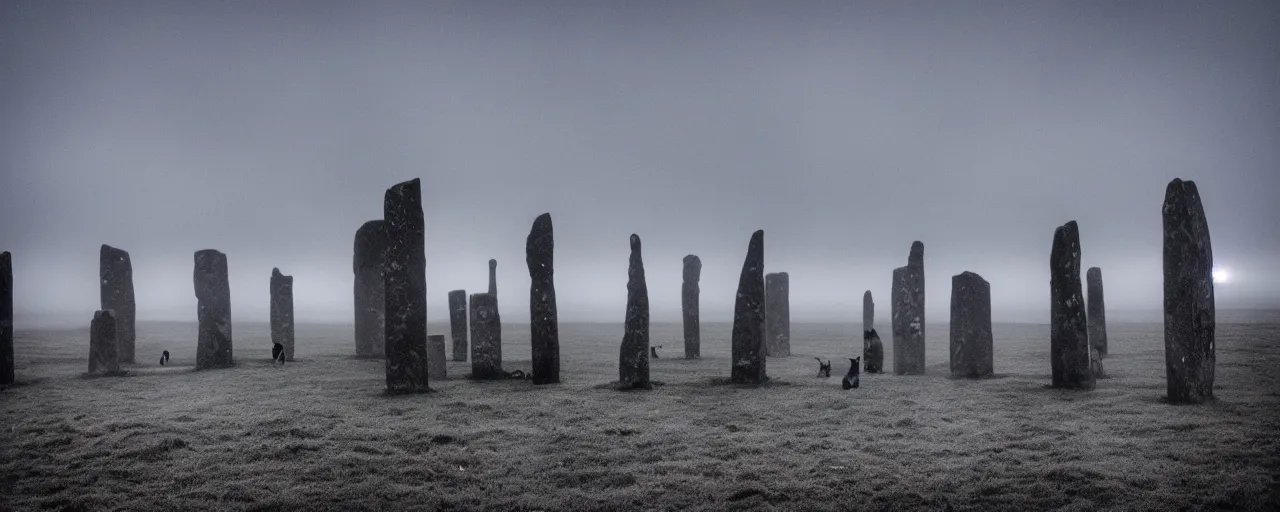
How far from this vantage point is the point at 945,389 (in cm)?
1609

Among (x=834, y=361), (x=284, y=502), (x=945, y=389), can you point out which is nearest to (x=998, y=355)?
(x=834, y=361)

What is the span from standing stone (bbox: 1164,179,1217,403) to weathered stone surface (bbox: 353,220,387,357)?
2293 centimetres

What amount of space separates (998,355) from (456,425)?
70.0 ft

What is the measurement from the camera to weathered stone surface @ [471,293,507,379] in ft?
62.3

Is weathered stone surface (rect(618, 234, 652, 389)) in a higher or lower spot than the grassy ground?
higher

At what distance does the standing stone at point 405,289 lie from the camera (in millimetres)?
15602

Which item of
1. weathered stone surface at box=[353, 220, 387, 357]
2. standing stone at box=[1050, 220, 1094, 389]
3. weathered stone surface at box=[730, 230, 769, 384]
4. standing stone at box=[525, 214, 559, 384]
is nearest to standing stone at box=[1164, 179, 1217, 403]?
standing stone at box=[1050, 220, 1094, 389]

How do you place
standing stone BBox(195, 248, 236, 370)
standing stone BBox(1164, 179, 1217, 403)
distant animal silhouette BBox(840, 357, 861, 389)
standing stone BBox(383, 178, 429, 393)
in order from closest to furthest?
standing stone BBox(1164, 179, 1217, 403)
standing stone BBox(383, 178, 429, 393)
distant animal silhouette BBox(840, 357, 861, 389)
standing stone BBox(195, 248, 236, 370)

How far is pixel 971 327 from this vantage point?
18656 millimetres

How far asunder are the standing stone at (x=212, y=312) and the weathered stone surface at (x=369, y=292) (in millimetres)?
4496

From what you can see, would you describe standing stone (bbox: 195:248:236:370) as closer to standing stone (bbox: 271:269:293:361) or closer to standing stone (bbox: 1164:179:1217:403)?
standing stone (bbox: 271:269:293:361)

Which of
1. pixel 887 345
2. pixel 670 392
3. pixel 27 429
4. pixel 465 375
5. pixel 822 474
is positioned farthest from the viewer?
pixel 887 345

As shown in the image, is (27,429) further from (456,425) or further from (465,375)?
(465,375)

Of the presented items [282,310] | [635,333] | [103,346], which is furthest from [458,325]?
[635,333]
